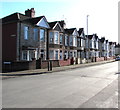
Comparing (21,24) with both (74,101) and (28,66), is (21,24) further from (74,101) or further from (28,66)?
(74,101)

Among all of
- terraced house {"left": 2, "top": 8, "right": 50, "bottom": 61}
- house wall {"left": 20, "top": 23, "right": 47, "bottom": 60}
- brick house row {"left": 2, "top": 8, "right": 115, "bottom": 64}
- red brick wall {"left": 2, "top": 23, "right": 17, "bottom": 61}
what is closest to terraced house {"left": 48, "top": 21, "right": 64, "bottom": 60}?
brick house row {"left": 2, "top": 8, "right": 115, "bottom": 64}

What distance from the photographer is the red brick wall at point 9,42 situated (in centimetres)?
2209

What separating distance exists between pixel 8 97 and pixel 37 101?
160 cm

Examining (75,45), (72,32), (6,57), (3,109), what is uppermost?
(72,32)

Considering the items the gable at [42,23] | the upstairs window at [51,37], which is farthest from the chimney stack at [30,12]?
the upstairs window at [51,37]

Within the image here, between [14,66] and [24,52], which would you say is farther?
[24,52]

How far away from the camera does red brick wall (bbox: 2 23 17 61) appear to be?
22094mm

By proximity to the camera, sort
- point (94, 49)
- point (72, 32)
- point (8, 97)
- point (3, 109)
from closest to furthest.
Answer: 1. point (3, 109)
2. point (8, 97)
3. point (72, 32)
4. point (94, 49)

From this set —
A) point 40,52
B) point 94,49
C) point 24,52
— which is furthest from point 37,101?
point 94,49

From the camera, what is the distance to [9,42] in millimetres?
22766

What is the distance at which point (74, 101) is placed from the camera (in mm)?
6672

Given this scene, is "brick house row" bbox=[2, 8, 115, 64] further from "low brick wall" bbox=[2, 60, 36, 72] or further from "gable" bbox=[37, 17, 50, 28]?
"low brick wall" bbox=[2, 60, 36, 72]

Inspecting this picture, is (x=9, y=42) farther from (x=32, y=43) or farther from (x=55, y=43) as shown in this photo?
(x=55, y=43)

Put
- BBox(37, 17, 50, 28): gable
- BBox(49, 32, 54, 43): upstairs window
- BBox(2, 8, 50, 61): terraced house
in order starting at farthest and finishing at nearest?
BBox(49, 32, 54, 43): upstairs window, BBox(37, 17, 50, 28): gable, BBox(2, 8, 50, 61): terraced house
